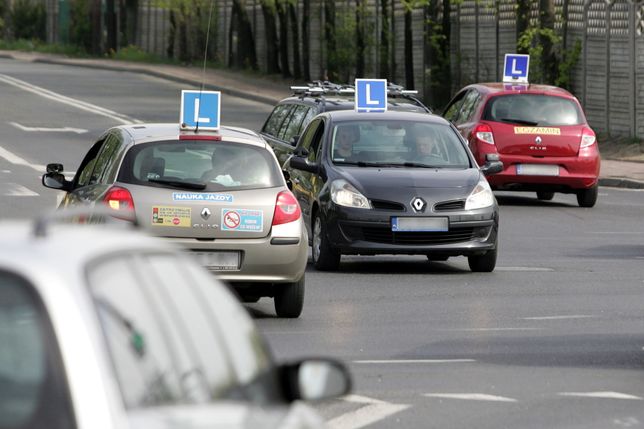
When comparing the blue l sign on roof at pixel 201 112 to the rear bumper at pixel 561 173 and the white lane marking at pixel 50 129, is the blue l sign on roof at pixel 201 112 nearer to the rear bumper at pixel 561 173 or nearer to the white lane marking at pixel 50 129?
the rear bumper at pixel 561 173

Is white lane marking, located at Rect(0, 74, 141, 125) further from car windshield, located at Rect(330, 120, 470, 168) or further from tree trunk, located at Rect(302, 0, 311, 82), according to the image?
car windshield, located at Rect(330, 120, 470, 168)

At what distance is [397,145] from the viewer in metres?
16.6

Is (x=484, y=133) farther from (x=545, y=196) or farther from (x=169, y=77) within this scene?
(x=169, y=77)

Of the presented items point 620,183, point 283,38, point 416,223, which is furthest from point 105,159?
point 283,38

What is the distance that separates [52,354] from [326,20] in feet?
162

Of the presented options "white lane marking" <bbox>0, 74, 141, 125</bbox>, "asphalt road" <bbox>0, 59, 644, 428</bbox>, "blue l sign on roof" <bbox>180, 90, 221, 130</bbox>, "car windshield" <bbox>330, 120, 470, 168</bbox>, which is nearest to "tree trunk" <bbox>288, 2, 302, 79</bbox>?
"white lane marking" <bbox>0, 74, 141, 125</bbox>

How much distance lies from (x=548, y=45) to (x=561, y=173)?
13470 millimetres

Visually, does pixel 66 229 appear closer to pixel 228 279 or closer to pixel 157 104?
pixel 228 279

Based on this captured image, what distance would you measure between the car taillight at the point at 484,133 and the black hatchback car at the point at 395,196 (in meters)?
6.15

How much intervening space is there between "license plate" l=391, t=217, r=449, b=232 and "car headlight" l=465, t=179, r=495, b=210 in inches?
13.7

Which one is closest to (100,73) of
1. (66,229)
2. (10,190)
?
(10,190)

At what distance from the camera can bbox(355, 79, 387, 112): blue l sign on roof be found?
18844 mm

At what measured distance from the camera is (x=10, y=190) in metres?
22.7

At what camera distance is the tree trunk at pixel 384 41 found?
47406 millimetres
